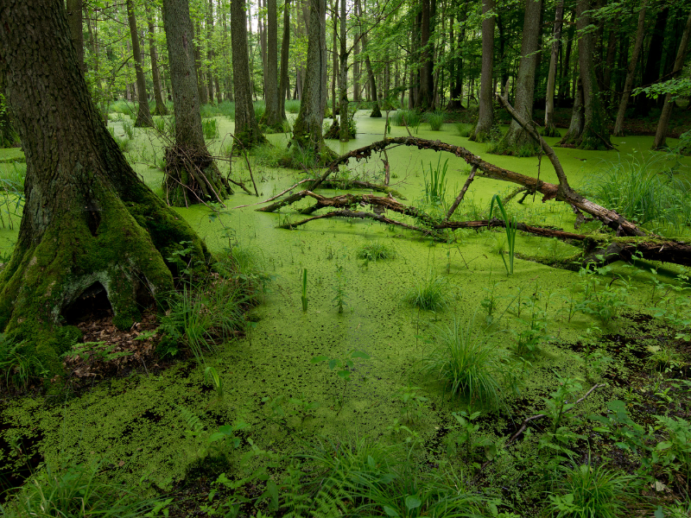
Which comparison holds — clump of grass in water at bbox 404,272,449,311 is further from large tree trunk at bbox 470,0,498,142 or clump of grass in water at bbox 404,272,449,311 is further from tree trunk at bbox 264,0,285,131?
tree trunk at bbox 264,0,285,131

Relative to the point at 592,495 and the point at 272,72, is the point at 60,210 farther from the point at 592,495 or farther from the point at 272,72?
the point at 272,72

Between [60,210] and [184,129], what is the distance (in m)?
2.69

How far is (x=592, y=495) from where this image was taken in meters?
1.22

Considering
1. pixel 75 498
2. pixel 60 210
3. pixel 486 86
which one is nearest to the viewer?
pixel 75 498

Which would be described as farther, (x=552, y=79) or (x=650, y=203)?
(x=552, y=79)

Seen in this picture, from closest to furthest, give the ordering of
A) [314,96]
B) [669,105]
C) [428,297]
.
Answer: [428,297] < [669,105] < [314,96]

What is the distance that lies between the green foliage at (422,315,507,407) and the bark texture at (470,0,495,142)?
783 centimetres

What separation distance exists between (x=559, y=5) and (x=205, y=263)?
375 inches

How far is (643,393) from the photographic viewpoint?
179cm

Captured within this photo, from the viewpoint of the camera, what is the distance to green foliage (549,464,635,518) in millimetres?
1186

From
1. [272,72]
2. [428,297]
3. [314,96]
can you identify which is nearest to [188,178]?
[314,96]

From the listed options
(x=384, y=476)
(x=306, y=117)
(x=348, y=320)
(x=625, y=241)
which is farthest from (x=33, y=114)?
(x=306, y=117)

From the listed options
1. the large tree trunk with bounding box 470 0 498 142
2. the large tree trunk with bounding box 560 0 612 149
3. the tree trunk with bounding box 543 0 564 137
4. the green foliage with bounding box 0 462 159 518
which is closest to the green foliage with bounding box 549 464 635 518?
the green foliage with bounding box 0 462 159 518

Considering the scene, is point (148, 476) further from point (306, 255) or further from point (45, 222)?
point (306, 255)
